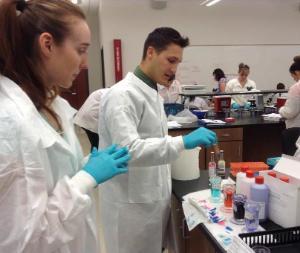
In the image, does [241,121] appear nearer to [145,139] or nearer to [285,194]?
[145,139]

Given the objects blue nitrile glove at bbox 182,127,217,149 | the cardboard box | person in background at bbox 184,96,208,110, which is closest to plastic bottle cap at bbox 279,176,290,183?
the cardboard box

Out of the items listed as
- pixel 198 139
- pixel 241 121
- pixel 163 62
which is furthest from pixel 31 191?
pixel 241 121

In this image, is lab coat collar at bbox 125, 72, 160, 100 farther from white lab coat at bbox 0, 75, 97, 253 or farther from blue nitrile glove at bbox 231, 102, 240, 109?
blue nitrile glove at bbox 231, 102, 240, 109

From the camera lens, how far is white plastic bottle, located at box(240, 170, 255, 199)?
4.07 ft

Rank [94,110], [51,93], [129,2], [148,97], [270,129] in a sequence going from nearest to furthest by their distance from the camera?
[51,93] → [148,97] → [94,110] → [270,129] → [129,2]

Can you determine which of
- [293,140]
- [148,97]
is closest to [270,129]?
[293,140]

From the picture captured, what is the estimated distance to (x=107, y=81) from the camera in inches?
244

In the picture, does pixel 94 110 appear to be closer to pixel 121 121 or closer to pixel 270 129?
pixel 121 121

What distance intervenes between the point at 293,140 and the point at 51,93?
1991 millimetres

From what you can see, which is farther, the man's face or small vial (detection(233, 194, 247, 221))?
the man's face

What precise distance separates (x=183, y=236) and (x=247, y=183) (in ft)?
1.95

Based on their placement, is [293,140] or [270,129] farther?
[270,129]

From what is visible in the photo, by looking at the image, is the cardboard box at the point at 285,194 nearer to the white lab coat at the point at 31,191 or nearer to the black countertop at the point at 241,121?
the white lab coat at the point at 31,191

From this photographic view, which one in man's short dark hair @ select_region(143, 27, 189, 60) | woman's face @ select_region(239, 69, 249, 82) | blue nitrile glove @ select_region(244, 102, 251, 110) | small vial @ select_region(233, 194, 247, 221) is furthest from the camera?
woman's face @ select_region(239, 69, 249, 82)
